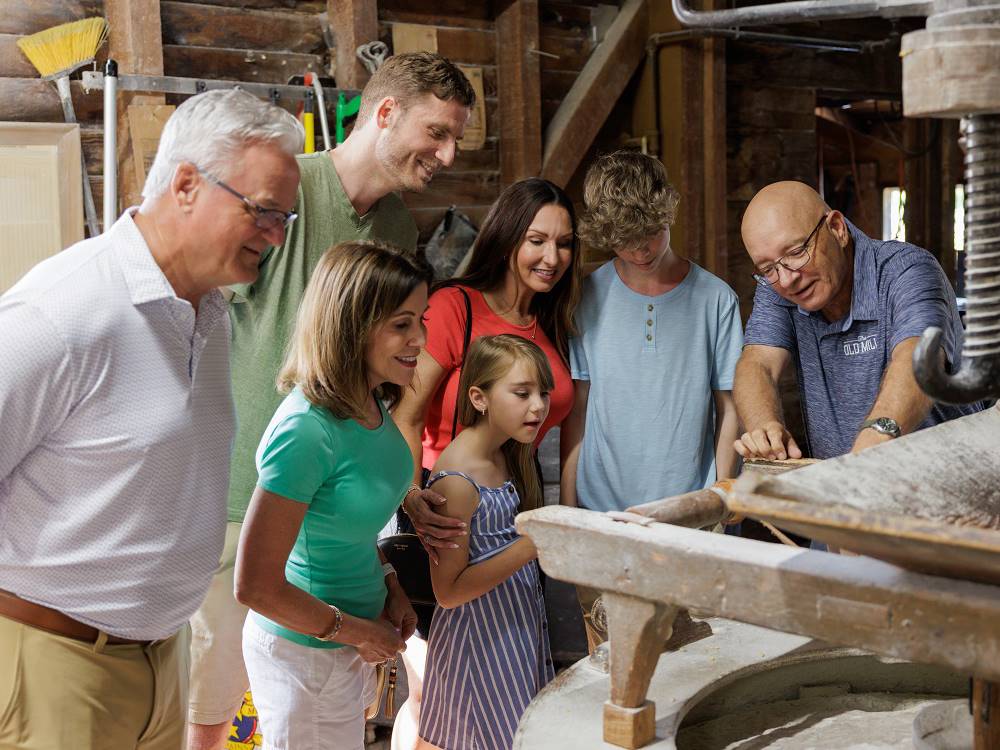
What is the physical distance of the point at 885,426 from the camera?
7.99ft

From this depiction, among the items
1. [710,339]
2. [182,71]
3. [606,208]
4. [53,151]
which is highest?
[182,71]

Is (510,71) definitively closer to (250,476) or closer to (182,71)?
(182,71)

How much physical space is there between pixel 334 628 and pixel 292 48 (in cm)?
287

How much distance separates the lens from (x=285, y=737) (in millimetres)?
2326

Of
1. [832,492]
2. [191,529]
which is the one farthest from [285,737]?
[832,492]

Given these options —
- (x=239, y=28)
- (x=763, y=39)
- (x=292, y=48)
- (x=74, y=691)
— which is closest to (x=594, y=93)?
(x=763, y=39)

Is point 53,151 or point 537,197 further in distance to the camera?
point 53,151

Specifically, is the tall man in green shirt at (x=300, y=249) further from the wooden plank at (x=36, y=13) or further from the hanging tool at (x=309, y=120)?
the wooden plank at (x=36, y=13)

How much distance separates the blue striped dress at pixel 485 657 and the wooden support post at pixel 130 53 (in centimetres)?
195

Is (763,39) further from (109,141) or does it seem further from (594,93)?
(109,141)

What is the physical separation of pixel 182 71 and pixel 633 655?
323cm

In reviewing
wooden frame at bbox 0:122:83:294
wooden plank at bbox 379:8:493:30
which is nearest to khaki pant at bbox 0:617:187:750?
wooden frame at bbox 0:122:83:294

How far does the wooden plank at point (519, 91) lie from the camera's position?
4.87 m

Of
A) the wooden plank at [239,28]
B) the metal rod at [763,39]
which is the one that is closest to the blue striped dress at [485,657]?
the wooden plank at [239,28]
